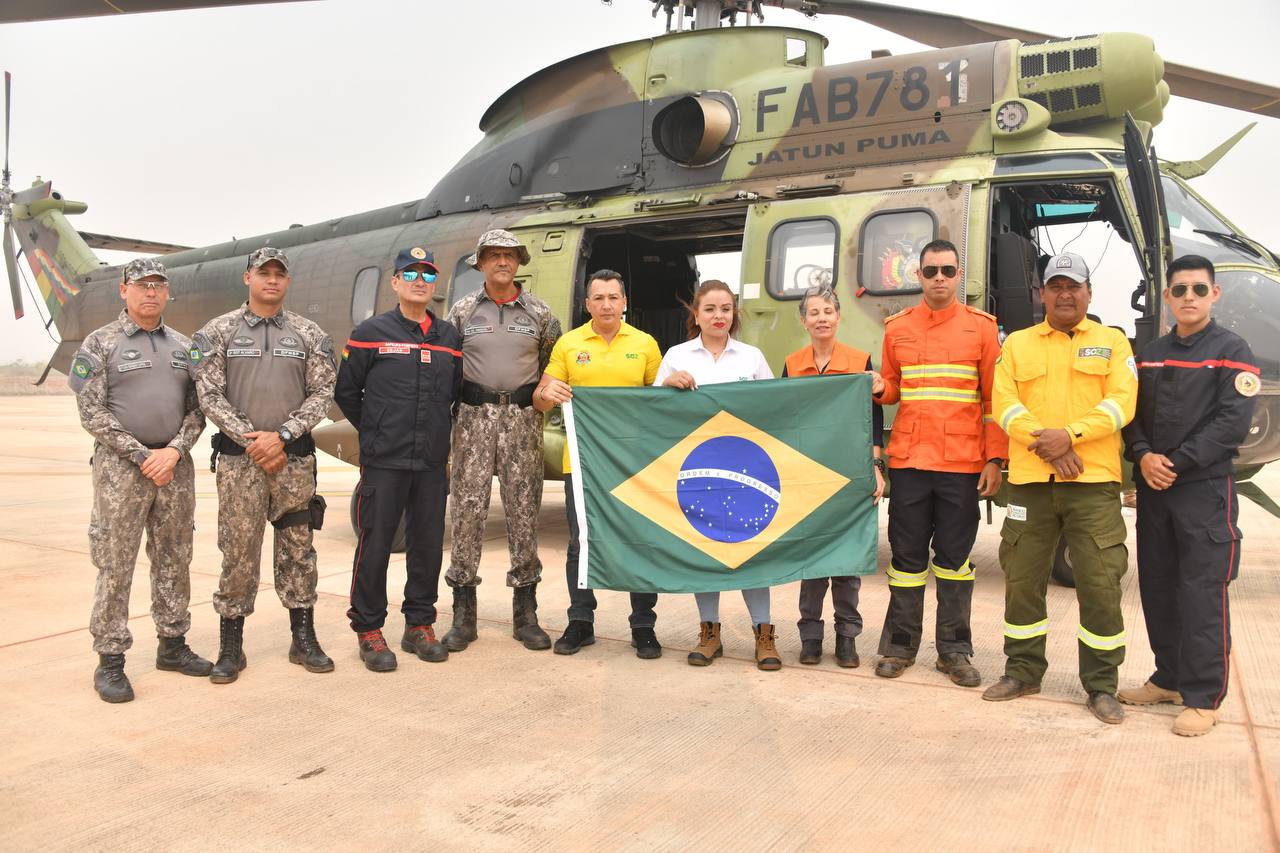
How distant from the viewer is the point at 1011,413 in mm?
3904

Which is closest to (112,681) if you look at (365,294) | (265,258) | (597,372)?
(265,258)

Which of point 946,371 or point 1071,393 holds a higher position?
point 946,371

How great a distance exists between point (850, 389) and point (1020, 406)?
88 centimetres

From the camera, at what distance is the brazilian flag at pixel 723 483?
14.9 feet

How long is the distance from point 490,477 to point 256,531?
119 cm

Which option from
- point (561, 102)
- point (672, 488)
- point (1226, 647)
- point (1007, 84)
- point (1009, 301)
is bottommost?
point (1226, 647)

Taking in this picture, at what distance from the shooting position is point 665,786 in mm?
3072

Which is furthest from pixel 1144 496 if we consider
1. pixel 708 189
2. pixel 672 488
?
pixel 708 189

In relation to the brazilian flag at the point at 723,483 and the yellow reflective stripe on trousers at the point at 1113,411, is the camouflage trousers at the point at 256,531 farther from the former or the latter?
the yellow reflective stripe on trousers at the point at 1113,411

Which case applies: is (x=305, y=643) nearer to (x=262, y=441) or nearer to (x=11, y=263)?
(x=262, y=441)

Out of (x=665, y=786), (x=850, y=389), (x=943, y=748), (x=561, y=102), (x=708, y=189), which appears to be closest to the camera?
(x=665, y=786)

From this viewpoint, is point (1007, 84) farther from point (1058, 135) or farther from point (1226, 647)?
point (1226, 647)

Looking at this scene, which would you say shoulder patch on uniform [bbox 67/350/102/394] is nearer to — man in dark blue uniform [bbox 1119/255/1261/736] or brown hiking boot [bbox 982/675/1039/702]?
brown hiking boot [bbox 982/675/1039/702]

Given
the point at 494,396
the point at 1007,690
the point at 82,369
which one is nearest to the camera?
the point at 1007,690
